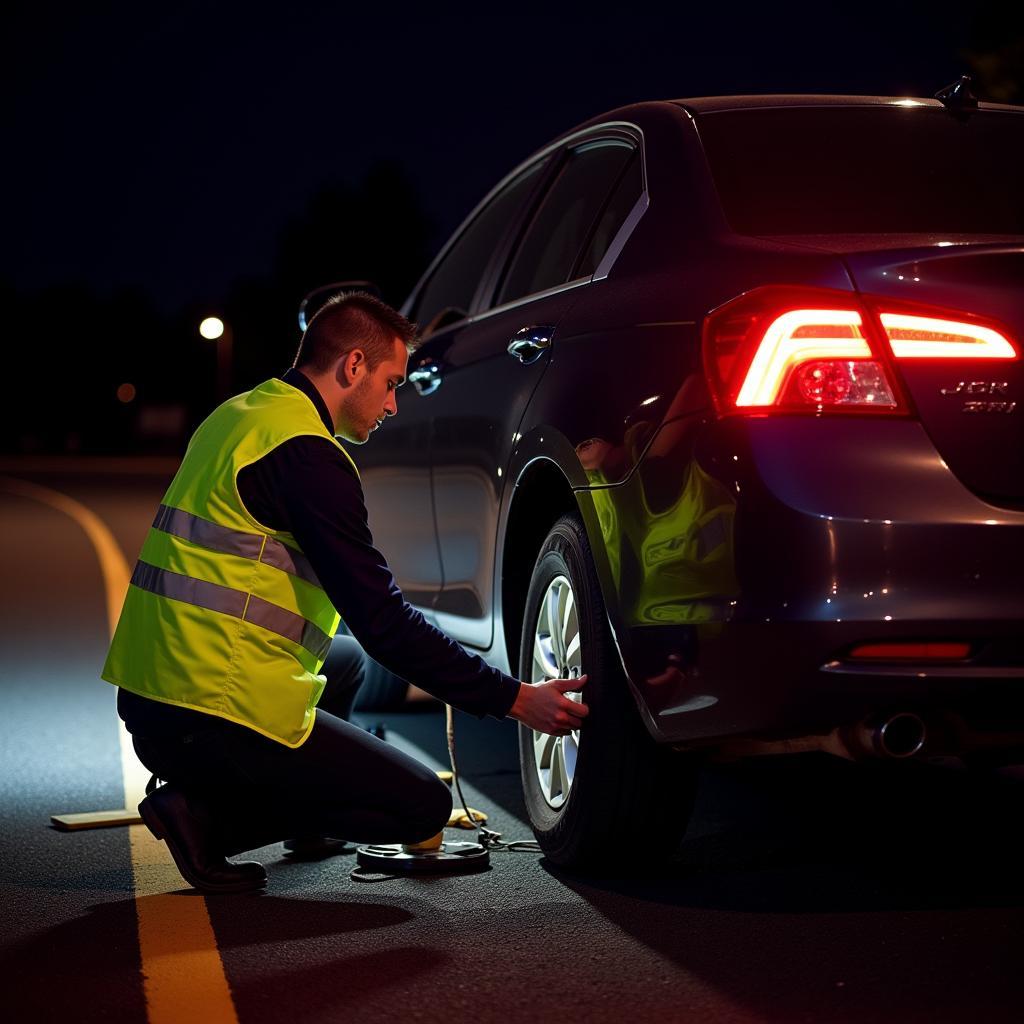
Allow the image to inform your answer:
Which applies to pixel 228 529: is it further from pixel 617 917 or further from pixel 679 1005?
pixel 679 1005

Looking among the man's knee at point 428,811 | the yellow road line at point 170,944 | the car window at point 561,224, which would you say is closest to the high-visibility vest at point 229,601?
the man's knee at point 428,811

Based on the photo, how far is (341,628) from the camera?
6.54 meters

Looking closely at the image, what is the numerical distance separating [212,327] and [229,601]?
2108 centimetres

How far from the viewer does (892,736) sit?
145 inches

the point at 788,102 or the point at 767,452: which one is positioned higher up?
the point at 788,102

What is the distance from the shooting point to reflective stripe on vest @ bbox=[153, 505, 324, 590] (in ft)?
14.2

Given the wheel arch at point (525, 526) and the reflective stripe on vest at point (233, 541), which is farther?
the wheel arch at point (525, 526)

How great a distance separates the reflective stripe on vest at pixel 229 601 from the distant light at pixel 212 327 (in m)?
19.4

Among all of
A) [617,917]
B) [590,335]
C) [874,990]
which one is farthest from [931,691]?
[590,335]

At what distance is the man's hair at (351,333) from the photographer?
457 cm

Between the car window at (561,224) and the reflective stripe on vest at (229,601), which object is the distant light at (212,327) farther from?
the reflective stripe on vest at (229,601)

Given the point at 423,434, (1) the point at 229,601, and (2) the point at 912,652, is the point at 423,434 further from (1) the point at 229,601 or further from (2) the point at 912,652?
(2) the point at 912,652

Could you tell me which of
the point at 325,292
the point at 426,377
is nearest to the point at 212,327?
the point at 325,292

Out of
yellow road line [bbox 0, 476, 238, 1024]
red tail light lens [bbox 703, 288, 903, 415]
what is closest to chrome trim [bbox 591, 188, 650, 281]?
red tail light lens [bbox 703, 288, 903, 415]
